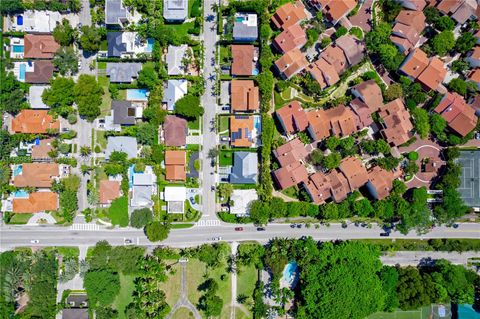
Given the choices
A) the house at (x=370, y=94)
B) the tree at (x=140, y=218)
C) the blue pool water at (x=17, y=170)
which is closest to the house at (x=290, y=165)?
the house at (x=370, y=94)

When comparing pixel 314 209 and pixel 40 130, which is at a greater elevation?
pixel 40 130

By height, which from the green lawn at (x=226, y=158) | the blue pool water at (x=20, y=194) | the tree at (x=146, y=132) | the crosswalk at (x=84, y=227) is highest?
the tree at (x=146, y=132)

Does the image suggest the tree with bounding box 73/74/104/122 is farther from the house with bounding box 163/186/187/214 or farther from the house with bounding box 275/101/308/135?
the house with bounding box 275/101/308/135

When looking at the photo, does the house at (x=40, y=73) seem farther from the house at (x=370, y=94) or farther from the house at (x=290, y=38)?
the house at (x=370, y=94)

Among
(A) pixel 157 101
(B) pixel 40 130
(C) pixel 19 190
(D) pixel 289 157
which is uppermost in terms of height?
(A) pixel 157 101

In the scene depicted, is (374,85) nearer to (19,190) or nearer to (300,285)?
(300,285)

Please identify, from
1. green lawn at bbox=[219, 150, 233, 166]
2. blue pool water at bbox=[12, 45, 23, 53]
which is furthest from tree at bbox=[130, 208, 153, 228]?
blue pool water at bbox=[12, 45, 23, 53]

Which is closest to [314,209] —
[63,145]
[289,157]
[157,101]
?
[289,157]
